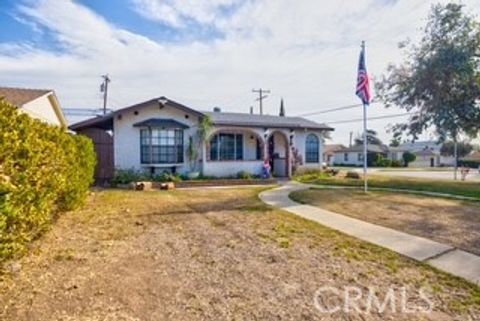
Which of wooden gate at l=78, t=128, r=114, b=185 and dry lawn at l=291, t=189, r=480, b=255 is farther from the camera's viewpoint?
wooden gate at l=78, t=128, r=114, b=185

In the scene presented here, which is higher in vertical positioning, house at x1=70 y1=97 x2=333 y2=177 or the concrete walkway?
house at x1=70 y1=97 x2=333 y2=177

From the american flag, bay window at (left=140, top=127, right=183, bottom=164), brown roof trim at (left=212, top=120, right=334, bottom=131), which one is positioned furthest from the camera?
brown roof trim at (left=212, top=120, right=334, bottom=131)

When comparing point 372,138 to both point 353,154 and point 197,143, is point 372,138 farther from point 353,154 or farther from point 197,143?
point 197,143

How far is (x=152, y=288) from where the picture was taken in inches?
171

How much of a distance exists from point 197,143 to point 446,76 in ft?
44.0

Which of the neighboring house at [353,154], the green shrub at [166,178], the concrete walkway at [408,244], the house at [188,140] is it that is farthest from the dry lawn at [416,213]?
the neighboring house at [353,154]

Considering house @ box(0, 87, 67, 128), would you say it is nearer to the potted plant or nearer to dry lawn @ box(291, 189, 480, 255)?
the potted plant

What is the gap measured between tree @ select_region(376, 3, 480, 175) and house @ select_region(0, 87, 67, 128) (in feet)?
67.3

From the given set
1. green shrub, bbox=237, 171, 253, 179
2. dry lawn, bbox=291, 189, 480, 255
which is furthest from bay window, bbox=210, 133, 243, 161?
dry lawn, bbox=291, 189, 480, 255

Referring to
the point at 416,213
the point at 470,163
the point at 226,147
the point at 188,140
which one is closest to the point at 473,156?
the point at 470,163

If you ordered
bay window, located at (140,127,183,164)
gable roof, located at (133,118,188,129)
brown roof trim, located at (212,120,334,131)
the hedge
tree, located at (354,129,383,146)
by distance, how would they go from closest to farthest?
the hedge
gable roof, located at (133,118,188,129)
bay window, located at (140,127,183,164)
brown roof trim, located at (212,120,334,131)
tree, located at (354,129,383,146)

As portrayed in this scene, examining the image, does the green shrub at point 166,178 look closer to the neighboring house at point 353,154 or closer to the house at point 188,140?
the house at point 188,140

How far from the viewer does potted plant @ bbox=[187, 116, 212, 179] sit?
1827 cm

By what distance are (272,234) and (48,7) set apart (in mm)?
7969
